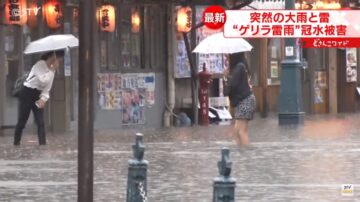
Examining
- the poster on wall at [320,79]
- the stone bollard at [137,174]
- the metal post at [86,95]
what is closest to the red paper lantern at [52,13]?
the poster on wall at [320,79]

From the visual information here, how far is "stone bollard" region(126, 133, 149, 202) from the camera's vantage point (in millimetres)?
9453

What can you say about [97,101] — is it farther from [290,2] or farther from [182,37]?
[290,2]

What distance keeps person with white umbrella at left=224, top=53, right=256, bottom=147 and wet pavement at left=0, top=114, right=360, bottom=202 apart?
375 mm

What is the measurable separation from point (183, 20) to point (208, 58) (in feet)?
6.53

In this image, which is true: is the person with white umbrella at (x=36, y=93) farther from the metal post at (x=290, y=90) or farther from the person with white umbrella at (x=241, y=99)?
the metal post at (x=290, y=90)

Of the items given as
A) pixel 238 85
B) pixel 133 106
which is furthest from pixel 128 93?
pixel 238 85

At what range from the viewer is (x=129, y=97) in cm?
2612

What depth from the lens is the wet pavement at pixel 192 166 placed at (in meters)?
11.9

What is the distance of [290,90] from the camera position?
2583 cm

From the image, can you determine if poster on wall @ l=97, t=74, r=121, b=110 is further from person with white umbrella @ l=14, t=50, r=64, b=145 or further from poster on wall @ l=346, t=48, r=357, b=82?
poster on wall @ l=346, t=48, r=357, b=82

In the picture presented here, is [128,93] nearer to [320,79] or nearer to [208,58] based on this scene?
[208,58]

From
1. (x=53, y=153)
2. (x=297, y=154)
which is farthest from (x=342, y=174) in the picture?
(x=53, y=153)

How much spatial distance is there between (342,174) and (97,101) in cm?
1228

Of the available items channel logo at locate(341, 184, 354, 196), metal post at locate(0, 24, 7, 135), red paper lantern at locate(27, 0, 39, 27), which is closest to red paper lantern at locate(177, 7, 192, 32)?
red paper lantern at locate(27, 0, 39, 27)
